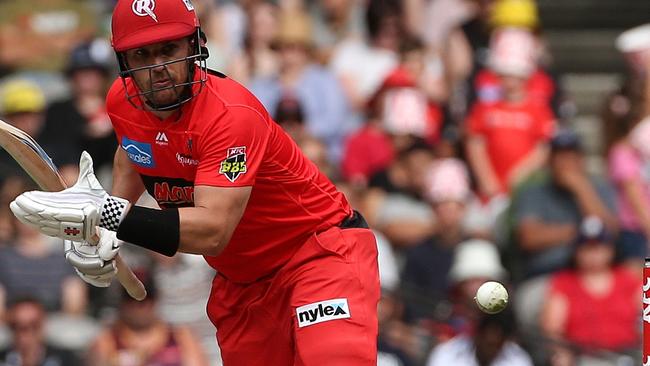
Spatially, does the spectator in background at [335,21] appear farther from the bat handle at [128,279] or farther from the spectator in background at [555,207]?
the bat handle at [128,279]

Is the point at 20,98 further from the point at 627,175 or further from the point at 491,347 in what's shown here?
the point at 627,175

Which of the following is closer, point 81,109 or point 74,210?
point 74,210

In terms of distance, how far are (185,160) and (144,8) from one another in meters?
0.71

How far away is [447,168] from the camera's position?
11883 millimetres

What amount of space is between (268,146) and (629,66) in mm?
7143

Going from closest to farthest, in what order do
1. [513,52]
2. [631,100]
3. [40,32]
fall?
[631,100], [513,52], [40,32]

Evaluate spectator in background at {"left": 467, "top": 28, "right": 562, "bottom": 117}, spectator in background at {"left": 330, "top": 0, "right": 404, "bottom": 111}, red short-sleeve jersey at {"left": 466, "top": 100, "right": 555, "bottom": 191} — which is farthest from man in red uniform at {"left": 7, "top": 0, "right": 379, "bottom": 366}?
spectator in background at {"left": 330, "top": 0, "right": 404, "bottom": 111}

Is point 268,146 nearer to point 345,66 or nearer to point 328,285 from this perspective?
point 328,285

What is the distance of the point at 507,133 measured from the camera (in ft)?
41.4

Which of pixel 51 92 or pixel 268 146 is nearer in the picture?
pixel 268 146

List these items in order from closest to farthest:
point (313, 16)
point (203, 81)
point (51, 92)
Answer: point (203, 81)
point (51, 92)
point (313, 16)

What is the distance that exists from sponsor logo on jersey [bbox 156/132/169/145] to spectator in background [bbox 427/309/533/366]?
14.1 feet

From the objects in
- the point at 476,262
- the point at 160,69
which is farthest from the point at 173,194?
the point at 476,262

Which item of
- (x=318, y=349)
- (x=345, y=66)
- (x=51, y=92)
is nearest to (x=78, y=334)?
(x=51, y=92)
